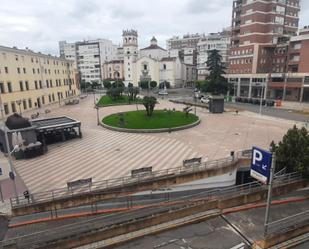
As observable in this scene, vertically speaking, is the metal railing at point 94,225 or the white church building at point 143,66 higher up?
the white church building at point 143,66

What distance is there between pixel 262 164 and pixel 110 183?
31.8 ft

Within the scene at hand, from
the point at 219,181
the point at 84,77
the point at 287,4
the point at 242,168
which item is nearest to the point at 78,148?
the point at 219,181

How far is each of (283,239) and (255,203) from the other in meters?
3.10

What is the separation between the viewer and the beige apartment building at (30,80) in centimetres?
3981

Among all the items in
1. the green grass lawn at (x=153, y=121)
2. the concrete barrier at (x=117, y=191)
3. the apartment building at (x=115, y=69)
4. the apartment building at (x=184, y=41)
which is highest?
the apartment building at (x=184, y=41)

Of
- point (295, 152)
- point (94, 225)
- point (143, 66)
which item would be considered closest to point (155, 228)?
point (94, 225)

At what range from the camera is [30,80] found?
47500 mm

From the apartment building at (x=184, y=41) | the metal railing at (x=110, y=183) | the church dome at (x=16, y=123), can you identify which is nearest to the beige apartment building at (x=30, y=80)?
the church dome at (x=16, y=123)

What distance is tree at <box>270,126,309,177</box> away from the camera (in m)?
13.9

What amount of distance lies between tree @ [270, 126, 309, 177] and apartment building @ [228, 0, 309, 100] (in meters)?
45.6

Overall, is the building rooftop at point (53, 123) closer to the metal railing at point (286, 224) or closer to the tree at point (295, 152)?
the tree at point (295, 152)

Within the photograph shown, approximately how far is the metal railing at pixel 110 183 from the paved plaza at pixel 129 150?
3.51 ft

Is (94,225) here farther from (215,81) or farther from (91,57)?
(91,57)

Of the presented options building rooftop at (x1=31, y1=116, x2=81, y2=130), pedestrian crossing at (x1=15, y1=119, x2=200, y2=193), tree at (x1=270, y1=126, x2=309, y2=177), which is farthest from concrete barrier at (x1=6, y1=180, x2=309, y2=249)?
building rooftop at (x1=31, y1=116, x2=81, y2=130)
